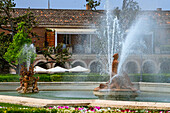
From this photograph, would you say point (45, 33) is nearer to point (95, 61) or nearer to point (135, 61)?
point (95, 61)

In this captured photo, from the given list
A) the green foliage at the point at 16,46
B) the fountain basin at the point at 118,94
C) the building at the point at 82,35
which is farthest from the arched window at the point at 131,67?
the fountain basin at the point at 118,94

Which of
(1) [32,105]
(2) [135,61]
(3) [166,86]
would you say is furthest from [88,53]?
(1) [32,105]

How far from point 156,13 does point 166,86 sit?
2504 cm

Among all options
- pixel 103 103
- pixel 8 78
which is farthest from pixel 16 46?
pixel 103 103

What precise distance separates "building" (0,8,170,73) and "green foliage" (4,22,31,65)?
9.38 meters

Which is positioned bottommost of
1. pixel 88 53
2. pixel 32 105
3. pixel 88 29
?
pixel 32 105

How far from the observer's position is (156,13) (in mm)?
41000

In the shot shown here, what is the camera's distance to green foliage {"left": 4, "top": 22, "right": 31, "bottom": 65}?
24.6m

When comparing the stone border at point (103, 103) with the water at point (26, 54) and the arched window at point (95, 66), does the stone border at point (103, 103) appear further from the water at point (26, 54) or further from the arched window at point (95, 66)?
the arched window at point (95, 66)

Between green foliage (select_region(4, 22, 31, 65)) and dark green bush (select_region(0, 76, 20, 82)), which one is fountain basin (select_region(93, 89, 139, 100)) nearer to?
dark green bush (select_region(0, 76, 20, 82))

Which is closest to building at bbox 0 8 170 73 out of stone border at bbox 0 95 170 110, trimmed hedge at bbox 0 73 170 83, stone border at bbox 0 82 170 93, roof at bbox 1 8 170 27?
roof at bbox 1 8 170 27

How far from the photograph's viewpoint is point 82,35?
38469 mm

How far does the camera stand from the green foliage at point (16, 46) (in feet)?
80.7

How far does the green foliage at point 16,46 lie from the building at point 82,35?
369 inches
